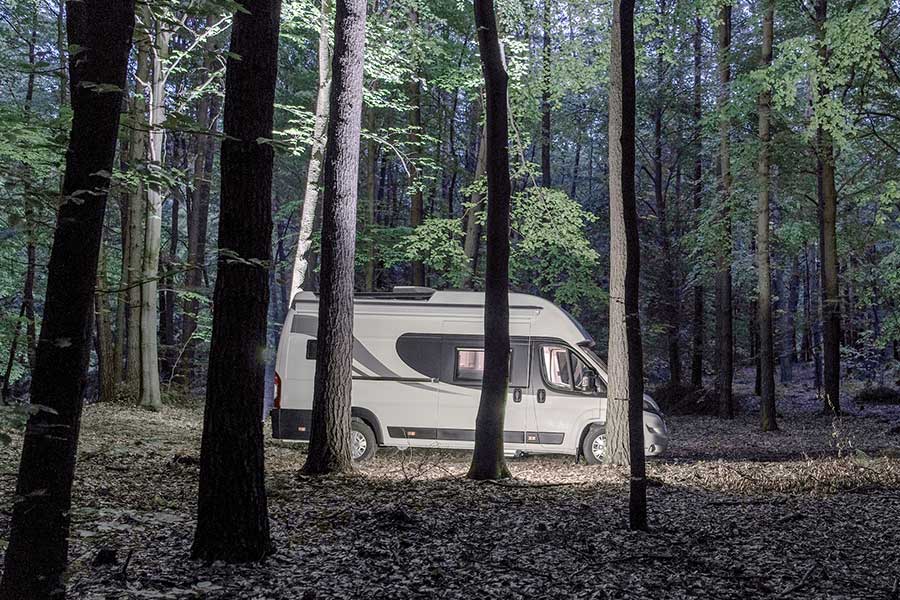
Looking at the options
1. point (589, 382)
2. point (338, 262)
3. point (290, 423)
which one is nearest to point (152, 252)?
point (290, 423)

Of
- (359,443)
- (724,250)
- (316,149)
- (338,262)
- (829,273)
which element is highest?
(316,149)

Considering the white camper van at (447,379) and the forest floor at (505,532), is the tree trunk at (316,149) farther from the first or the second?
the forest floor at (505,532)

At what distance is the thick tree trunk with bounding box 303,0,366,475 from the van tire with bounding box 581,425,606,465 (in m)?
4.29

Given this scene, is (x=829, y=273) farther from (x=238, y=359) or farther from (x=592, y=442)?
(x=238, y=359)

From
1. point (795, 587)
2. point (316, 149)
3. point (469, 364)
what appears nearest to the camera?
point (795, 587)

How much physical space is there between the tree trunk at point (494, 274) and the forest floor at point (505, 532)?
1.79 ft

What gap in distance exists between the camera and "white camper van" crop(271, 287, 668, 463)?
11.6m

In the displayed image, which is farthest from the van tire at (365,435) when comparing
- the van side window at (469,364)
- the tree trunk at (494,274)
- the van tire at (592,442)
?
the van tire at (592,442)

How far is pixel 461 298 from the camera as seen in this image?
12156mm

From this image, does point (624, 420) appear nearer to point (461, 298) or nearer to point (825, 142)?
point (461, 298)

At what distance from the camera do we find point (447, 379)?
38.9 ft

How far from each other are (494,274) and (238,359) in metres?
4.41

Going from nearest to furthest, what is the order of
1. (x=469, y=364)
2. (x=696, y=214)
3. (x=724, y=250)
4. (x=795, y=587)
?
(x=795, y=587)
(x=469, y=364)
(x=724, y=250)
(x=696, y=214)

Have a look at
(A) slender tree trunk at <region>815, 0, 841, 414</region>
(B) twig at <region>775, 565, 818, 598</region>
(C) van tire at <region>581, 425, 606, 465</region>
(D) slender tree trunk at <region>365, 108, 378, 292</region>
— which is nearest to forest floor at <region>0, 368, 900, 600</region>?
(B) twig at <region>775, 565, 818, 598</region>
